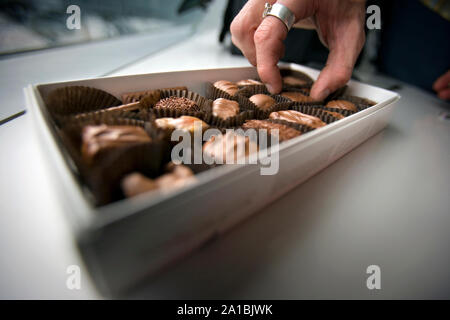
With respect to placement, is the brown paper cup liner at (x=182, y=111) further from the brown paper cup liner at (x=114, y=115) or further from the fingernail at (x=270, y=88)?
the fingernail at (x=270, y=88)

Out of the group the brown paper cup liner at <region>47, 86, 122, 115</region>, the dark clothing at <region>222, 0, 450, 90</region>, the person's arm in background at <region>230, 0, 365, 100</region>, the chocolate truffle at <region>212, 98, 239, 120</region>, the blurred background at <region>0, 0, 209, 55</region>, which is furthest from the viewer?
the dark clothing at <region>222, 0, 450, 90</region>

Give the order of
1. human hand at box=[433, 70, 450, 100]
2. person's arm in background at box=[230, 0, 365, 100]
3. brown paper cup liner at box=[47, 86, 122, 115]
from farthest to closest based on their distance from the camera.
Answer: human hand at box=[433, 70, 450, 100] < person's arm in background at box=[230, 0, 365, 100] < brown paper cup liner at box=[47, 86, 122, 115]

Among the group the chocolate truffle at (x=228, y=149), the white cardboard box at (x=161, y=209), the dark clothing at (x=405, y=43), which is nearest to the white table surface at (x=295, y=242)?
the white cardboard box at (x=161, y=209)

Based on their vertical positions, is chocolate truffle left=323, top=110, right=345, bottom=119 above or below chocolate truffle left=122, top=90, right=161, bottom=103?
below

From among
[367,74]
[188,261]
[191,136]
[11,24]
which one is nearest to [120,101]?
[191,136]

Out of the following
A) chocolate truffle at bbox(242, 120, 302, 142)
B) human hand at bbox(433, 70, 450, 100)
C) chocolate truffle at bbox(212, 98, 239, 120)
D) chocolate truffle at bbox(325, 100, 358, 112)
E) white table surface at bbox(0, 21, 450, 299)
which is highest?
chocolate truffle at bbox(212, 98, 239, 120)

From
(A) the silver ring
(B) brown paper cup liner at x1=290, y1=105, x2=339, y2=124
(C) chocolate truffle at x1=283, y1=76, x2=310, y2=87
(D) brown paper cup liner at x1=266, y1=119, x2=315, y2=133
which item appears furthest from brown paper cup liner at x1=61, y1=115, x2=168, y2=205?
(C) chocolate truffle at x1=283, y1=76, x2=310, y2=87

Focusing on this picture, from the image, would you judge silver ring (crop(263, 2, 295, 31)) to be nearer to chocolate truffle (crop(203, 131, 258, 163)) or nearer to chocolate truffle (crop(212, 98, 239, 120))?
chocolate truffle (crop(212, 98, 239, 120))
